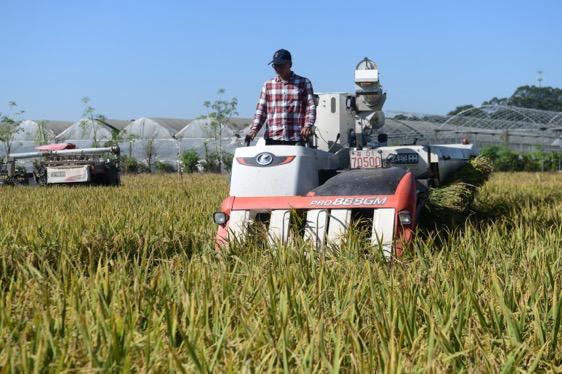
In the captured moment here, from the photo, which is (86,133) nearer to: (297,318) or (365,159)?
(365,159)

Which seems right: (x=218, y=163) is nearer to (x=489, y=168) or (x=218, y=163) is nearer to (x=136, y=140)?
(x=136, y=140)

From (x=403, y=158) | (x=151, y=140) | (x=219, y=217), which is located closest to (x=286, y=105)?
(x=219, y=217)

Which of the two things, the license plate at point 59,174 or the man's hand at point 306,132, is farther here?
the license plate at point 59,174

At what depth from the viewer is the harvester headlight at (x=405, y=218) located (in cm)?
554

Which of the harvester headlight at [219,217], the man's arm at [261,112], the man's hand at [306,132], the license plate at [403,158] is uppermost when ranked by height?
the man's arm at [261,112]

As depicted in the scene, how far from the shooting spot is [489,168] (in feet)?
33.0

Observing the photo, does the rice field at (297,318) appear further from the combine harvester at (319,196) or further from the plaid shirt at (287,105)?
the plaid shirt at (287,105)

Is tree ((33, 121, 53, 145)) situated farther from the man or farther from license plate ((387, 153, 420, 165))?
the man

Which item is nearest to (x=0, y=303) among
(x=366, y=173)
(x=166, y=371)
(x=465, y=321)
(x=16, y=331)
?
(x=16, y=331)

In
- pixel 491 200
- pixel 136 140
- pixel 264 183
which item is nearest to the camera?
pixel 264 183

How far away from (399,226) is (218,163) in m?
35.6

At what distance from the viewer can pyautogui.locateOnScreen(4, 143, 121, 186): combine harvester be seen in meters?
18.2

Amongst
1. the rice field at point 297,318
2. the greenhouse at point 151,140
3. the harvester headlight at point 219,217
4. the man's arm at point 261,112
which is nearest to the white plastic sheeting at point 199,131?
the greenhouse at point 151,140

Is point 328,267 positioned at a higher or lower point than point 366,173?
lower
